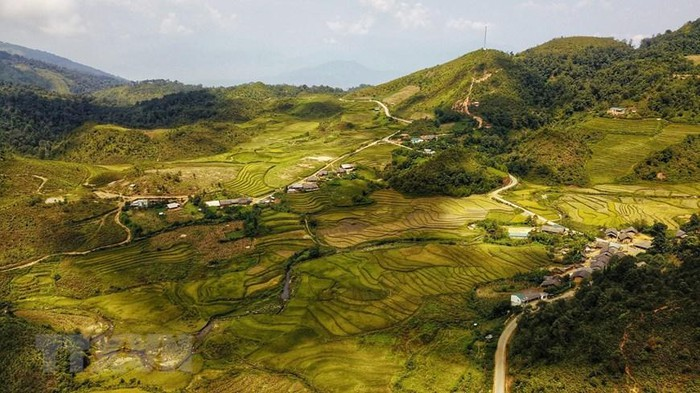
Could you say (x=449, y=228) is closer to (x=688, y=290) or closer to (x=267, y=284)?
(x=267, y=284)

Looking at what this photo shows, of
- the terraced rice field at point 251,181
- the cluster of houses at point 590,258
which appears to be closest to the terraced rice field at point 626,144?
the cluster of houses at point 590,258

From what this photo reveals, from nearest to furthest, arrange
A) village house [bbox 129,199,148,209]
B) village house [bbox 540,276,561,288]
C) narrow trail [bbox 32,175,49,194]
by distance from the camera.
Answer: village house [bbox 540,276,561,288] → village house [bbox 129,199,148,209] → narrow trail [bbox 32,175,49,194]

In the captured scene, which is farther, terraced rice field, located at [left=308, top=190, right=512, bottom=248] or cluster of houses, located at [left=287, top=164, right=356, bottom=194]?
cluster of houses, located at [left=287, top=164, right=356, bottom=194]

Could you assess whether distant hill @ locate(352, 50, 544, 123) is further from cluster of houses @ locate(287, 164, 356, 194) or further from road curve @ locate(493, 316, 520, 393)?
road curve @ locate(493, 316, 520, 393)

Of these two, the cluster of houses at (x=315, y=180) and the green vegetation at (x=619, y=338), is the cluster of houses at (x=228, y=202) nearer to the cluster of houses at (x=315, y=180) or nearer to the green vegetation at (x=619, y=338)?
the cluster of houses at (x=315, y=180)

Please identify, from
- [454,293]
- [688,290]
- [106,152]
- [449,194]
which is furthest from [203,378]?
[106,152]

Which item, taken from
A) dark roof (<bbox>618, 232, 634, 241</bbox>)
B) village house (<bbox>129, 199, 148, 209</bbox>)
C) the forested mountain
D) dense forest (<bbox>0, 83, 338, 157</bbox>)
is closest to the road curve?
dark roof (<bbox>618, 232, 634, 241</bbox>)
